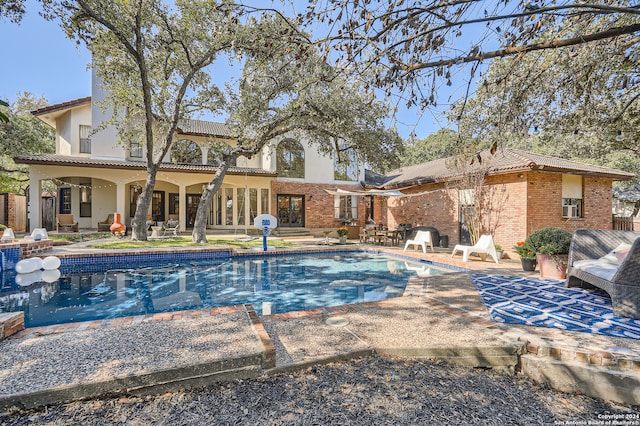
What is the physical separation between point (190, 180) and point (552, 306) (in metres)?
16.9

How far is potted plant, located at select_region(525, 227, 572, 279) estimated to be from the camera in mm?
6770

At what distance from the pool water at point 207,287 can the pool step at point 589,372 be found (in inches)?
155

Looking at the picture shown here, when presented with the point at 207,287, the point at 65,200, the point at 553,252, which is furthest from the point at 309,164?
the point at 553,252

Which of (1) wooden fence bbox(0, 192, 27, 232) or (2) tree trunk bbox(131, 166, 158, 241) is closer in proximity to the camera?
(2) tree trunk bbox(131, 166, 158, 241)

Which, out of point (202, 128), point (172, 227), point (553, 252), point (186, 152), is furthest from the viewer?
point (202, 128)

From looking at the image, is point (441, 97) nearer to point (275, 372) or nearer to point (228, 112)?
point (275, 372)

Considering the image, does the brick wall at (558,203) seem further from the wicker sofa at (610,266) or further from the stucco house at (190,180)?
the stucco house at (190,180)

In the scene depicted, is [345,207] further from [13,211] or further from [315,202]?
[13,211]

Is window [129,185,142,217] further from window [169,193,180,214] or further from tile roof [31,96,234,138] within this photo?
tile roof [31,96,234,138]

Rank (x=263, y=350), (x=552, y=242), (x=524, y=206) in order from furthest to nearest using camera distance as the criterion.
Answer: (x=524, y=206), (x=552, y=242), (x=263, y=350)

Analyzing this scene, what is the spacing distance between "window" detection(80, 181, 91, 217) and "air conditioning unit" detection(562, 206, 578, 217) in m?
23.7

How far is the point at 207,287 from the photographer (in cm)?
779

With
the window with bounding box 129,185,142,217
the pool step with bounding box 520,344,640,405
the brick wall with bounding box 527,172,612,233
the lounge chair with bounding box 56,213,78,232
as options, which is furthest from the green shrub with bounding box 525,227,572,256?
the window with bounding box 129,185,142,217

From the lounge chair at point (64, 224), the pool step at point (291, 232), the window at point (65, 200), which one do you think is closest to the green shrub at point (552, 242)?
the pool step at point (291, 232)
